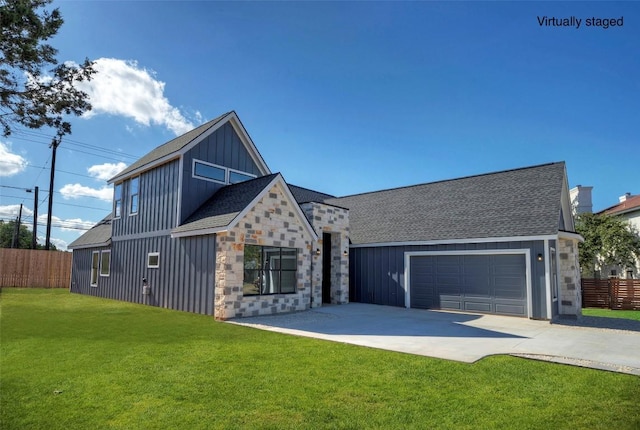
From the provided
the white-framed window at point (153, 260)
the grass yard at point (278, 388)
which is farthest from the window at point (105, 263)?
the grass yard at point (278, 388)

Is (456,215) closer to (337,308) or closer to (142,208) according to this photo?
(337,308)

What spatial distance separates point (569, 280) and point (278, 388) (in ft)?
44.2

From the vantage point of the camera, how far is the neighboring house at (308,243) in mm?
12070

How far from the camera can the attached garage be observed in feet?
42.1

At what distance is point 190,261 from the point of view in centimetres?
1252

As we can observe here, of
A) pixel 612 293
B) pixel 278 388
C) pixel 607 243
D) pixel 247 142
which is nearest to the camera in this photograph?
pixel 278 388

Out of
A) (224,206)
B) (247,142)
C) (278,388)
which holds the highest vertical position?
(247,142)

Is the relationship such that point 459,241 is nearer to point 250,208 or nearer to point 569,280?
point 569,280

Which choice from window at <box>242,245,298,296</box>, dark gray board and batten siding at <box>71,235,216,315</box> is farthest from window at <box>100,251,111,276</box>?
window at <box>242,245,298,296</box>

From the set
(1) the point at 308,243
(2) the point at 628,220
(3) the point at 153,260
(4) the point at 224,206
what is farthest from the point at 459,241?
(2) the point at 628,220

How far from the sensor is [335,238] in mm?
16500

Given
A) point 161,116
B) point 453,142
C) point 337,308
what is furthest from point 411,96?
point 161,116

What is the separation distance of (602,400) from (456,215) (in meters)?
11.4

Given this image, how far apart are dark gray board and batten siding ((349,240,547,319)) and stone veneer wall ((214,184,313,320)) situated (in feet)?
13.0
